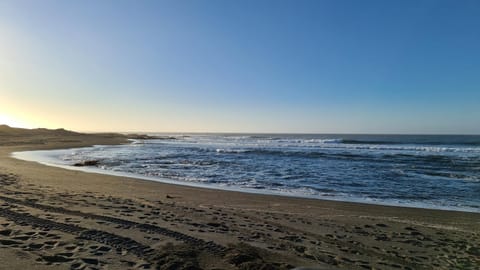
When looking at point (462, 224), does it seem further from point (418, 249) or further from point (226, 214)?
point (226, 214)

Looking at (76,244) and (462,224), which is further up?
(76,244)

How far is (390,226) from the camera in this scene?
6.95m

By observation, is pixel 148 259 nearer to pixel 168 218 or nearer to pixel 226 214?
pixel 168 218

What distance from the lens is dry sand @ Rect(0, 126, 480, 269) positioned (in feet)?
13.9

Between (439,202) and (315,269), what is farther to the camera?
(439,202)

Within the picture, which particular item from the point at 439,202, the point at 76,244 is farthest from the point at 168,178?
the point at 439,202

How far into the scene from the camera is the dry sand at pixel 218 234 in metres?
4.23

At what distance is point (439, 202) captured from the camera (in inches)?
398

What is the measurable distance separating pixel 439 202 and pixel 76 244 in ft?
34.9

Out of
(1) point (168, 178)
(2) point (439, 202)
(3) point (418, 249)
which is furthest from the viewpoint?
(1) point (168, 178)

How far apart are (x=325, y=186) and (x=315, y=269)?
921cm

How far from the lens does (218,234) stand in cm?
555

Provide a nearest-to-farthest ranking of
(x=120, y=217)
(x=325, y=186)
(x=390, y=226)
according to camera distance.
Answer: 1. (x=120, y=217)
2. (x=390, y=226)
3. (x=325, y=186)

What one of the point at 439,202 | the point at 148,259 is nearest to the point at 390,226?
the point at 439,202
